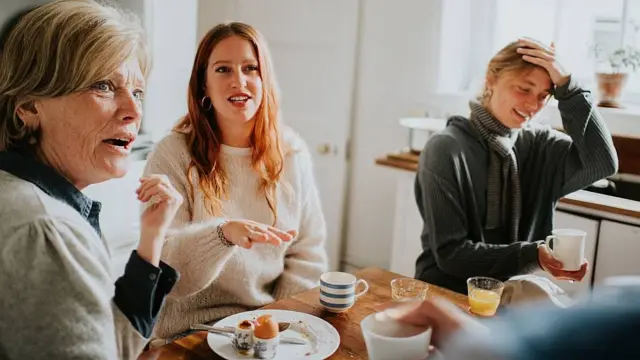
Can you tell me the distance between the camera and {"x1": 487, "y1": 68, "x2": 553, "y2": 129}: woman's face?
6.66 feet

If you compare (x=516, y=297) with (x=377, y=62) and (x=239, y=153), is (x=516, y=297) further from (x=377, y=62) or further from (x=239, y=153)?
(x=377, y=62)

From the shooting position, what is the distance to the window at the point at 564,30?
287 cm

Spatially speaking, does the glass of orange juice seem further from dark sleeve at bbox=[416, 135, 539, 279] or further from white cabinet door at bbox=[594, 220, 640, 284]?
white cabinet door at bbox=[594, 220, 640, 284]

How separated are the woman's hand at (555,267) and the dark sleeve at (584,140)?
364 millimetres

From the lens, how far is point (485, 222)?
2096 millimetres

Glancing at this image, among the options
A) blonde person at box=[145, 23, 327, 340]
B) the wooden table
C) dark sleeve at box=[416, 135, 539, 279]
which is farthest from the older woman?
dark sleeve at box=[416, 135, 539, 279]

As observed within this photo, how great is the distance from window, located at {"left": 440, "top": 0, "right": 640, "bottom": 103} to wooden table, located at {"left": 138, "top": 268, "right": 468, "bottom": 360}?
1.37 metres

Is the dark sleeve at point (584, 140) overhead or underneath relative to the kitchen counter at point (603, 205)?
overhead

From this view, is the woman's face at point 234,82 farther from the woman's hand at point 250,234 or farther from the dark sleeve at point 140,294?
the dark sleeve at point 140,294

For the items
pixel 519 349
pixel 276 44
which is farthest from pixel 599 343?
pixel 276 44

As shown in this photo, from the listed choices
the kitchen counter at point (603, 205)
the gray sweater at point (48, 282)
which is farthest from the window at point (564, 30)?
the gray sweater at point (48, 282)

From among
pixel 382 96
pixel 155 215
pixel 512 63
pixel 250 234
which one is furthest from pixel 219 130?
pixel 382 96

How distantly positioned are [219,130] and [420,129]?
43.3 inches

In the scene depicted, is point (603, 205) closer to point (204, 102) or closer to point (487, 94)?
point (487, 94)
